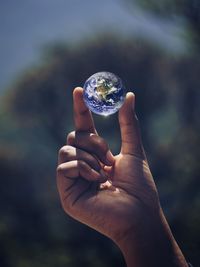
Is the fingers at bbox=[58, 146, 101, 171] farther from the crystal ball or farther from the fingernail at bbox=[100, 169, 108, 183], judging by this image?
the crystal ball

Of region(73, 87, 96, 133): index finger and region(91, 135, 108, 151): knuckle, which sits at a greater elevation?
region(73, 87, 96, 133): index finger

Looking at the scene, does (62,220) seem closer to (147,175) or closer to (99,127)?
(99,127)

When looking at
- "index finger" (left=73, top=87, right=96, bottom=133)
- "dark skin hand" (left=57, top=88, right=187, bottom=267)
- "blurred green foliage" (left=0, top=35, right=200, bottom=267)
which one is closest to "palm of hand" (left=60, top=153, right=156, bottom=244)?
"dark skin hand" (left=57, top=88, right=187, bottom=267)

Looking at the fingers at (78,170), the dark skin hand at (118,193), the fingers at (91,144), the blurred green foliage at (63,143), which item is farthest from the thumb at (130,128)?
the blurred green foliage at (63,143)

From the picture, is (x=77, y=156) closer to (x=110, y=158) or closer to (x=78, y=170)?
(x=78, y=170)

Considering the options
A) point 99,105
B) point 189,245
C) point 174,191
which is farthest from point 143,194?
point 174,191

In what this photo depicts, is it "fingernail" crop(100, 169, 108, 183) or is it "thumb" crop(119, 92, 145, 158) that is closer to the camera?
"fingernail" crop(100, 169, 108, 183)

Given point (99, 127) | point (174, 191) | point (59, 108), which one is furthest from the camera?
point (59, 108)

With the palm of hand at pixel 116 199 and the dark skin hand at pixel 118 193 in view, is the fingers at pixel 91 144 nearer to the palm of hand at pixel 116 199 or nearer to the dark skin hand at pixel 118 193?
the dark skin hand at pixel 118 193
